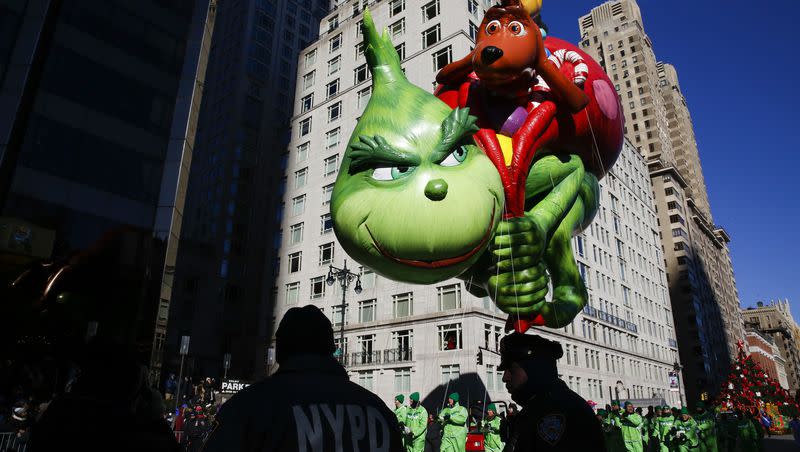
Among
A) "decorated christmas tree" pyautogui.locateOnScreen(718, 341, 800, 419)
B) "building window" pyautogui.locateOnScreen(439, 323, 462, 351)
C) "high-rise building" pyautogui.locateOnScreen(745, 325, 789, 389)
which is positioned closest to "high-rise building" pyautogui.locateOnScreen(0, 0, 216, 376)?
"building window" pyautogui.locateOnScreen(439, 323, 462, 351)

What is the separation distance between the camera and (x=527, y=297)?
4938 mm

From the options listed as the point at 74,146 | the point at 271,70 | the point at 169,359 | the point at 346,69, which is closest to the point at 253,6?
the point at 271,70

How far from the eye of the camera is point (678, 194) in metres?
79.1

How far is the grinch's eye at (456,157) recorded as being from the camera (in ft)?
15.2

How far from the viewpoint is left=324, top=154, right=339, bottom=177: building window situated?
127 ft

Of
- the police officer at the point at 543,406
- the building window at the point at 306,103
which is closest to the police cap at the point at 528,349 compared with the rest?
the police officer at the point at 543,406

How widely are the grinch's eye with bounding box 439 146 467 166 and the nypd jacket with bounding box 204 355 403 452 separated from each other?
279 centimetres

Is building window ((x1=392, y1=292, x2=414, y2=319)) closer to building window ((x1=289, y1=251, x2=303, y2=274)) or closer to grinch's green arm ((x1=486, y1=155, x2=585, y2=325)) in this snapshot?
building window ((x1=289, y1=251, x2=303, y2=274))

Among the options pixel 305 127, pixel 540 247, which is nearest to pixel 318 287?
pixel 305 127

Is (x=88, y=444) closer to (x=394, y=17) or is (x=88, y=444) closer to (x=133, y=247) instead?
(x=133, y=247)

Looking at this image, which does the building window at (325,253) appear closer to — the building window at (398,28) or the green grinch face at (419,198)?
the building window at (398,28)

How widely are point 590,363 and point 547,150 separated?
119 ft

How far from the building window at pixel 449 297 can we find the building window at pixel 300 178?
16930 mm

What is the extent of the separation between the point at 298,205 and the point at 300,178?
93.5 inches
